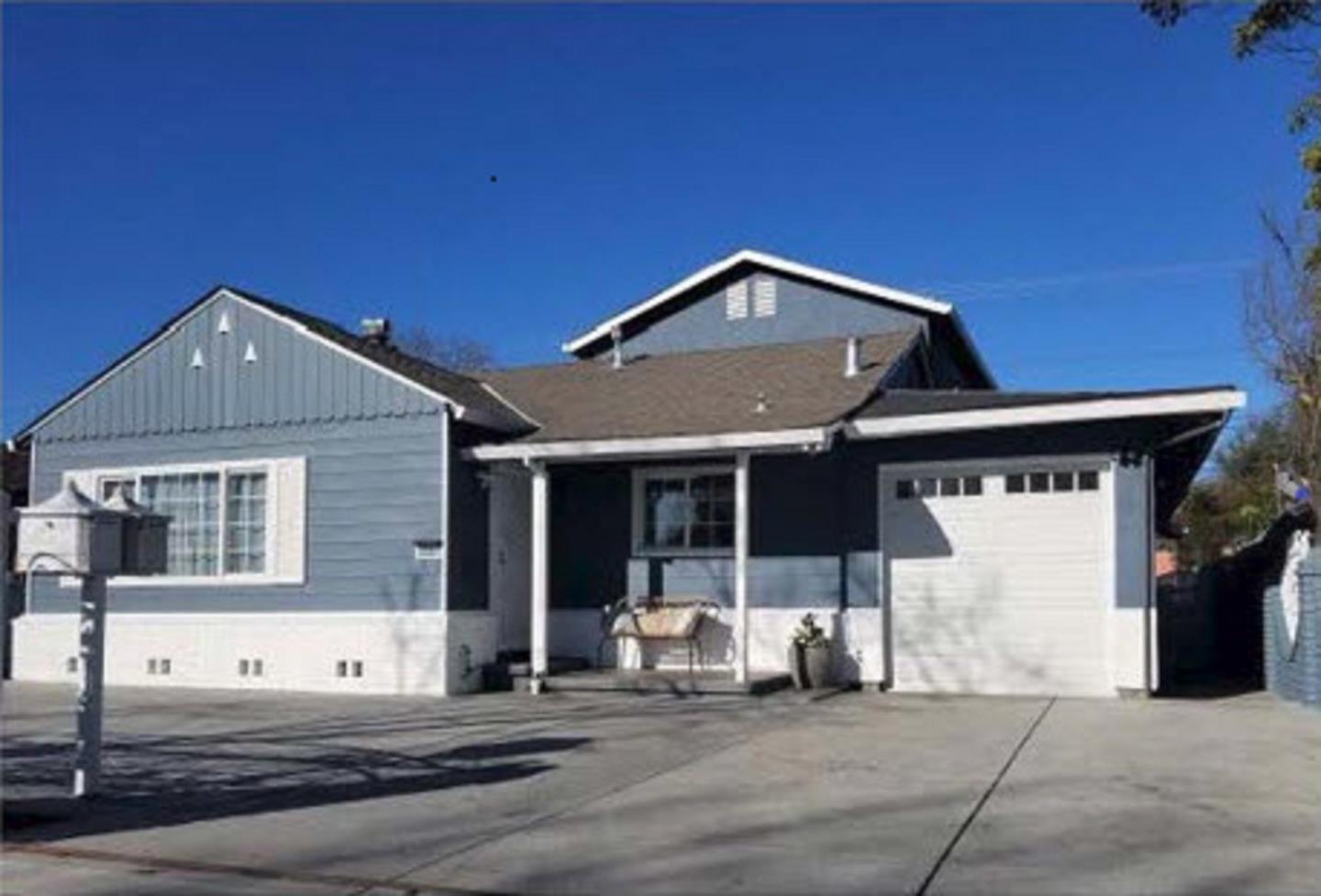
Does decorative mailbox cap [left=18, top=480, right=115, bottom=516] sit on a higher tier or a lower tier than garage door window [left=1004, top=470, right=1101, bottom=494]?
lower

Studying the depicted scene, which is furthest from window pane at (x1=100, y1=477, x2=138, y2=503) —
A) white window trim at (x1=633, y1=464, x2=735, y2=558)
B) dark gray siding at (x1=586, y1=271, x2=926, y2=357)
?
dark gray siding at (x1=586, y1=271, x2=926, y2=357)

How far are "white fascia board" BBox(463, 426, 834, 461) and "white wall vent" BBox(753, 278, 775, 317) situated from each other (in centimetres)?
720

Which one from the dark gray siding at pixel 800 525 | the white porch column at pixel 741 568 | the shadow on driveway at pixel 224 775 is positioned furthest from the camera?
the dark gray siding at pixel 800 525

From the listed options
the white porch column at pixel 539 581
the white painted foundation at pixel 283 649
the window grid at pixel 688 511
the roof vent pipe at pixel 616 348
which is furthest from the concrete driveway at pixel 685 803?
the roof vent pipe at pixel 616 348

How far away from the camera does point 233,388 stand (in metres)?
19.7

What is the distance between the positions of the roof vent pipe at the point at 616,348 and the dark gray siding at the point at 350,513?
16.5 ft

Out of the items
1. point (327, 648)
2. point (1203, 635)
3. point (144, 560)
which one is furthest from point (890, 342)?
point (144, 560)

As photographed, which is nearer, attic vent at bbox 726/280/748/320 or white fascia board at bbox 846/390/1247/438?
white fascia board at bbox 846/390/1247/438

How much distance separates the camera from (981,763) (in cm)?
1109

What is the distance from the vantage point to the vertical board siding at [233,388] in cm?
1884

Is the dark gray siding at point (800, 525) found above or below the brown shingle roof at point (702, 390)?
below

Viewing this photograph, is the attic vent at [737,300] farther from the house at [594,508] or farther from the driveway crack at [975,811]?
the driveway crack at [975,811]

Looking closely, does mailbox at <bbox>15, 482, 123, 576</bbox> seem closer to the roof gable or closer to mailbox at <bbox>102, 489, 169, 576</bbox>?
mailbox at <bbox>102, 489, 169, 576</bbox>

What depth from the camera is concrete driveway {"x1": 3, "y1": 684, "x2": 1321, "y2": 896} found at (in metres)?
7.44
